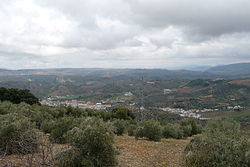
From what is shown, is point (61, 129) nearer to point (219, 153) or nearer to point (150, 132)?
point (150, 132)

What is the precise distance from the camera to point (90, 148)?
8.46m

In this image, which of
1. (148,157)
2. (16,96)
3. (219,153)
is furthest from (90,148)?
(16,96)

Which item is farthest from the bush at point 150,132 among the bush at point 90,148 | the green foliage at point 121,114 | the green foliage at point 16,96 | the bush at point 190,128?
the green foliage at point 16,96

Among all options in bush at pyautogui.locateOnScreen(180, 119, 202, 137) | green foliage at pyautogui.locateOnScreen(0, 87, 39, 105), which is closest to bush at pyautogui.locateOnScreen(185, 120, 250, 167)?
bush at pyautogui.locateOnScreen(180, 119, 202, 137)

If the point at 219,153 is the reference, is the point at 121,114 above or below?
below

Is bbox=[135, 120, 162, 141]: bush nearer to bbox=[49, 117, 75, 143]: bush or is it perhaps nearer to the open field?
the open field

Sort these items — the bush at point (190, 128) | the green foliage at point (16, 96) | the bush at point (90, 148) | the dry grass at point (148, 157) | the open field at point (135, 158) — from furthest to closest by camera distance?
the green foliage at point (16, 96), the bush at point (190, 128), the dry grass at point (148, 157), the open field at point (135, 158), the bush at point (90, 148)

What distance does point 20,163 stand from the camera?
881 cm

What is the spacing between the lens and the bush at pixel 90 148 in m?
8.12

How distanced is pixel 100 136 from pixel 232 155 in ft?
15.9

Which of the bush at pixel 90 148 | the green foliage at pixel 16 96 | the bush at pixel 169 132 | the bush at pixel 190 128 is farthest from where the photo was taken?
the green foliage at pixel 16 96

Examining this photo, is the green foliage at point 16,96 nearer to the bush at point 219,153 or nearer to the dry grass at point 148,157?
the dry grass at point 148,157

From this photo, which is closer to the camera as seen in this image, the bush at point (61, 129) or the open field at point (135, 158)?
the open field at point (135, 158)

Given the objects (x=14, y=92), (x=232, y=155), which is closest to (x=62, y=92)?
(x=14, y=92)
